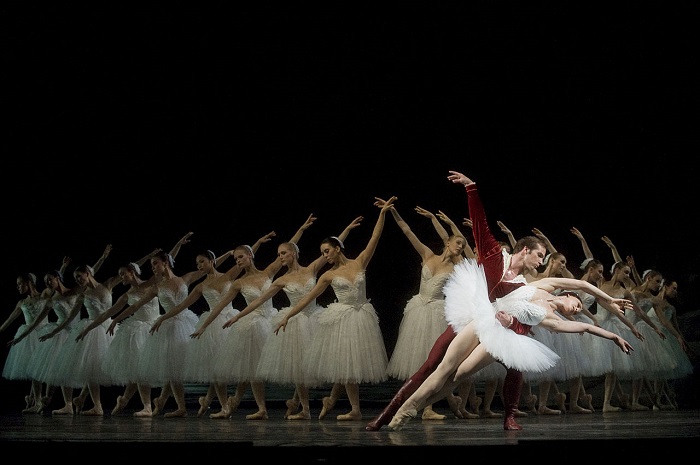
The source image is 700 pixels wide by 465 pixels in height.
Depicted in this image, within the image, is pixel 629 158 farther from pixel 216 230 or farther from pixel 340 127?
pixel 216 230

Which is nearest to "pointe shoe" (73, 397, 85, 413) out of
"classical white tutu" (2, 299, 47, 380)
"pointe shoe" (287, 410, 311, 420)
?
"classical white tutu" (2, 299, 47, 380)

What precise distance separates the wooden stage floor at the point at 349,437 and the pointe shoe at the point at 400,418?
0.17 feet

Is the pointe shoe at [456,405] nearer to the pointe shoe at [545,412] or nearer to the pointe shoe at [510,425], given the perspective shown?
the pointe shoe at [545,412]

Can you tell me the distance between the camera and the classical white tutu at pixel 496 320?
16.8 ft

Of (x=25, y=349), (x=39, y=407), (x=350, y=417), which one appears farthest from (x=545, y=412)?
(x=25, y=349)

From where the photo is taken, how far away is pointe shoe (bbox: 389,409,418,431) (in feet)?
17.4

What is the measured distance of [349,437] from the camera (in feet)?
15.9

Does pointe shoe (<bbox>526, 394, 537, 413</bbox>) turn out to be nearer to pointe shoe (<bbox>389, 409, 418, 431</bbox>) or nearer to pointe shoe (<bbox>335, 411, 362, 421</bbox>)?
pointe shoe (<bbox>335, 411, 362, 421</bbox>)

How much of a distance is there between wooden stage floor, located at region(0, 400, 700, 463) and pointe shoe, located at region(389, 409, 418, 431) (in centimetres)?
5

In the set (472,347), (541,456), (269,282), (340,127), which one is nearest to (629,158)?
(340,127)

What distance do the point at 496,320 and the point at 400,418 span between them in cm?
77

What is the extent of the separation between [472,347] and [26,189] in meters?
6.24

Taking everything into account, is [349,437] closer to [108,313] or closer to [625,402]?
[108,313]

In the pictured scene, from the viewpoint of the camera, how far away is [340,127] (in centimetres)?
948
